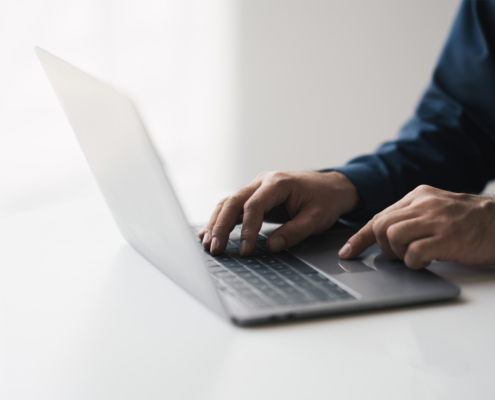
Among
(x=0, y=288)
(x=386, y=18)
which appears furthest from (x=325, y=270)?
(x=386, y=18)

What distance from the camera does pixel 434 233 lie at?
21.5 inches

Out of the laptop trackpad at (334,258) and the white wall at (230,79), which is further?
the white wall at (230,79)

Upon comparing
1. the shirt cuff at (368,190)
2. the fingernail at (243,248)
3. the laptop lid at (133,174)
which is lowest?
the shirt cuff at (368,190)

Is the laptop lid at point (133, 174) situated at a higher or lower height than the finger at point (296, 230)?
higher

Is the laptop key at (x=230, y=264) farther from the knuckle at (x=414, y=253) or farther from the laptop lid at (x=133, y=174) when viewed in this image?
the knuckle at (x=414, y=253)

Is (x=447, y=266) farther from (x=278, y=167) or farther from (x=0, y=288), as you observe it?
(x=278, y=167)

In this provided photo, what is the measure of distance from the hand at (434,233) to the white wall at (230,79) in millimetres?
1735

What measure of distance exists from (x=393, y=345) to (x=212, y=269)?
232mm

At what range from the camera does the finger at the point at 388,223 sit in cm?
57

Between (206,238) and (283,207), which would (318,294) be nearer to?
(206,238)

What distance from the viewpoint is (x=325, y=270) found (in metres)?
0.54

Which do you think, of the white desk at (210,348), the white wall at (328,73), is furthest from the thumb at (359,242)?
the white wall at (328,73)

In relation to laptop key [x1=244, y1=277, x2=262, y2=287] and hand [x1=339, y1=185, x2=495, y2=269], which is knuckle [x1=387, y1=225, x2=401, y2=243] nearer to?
hand [x1=339, y1=185, x2=495, y2=269]

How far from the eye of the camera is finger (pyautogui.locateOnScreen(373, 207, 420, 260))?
57cm
